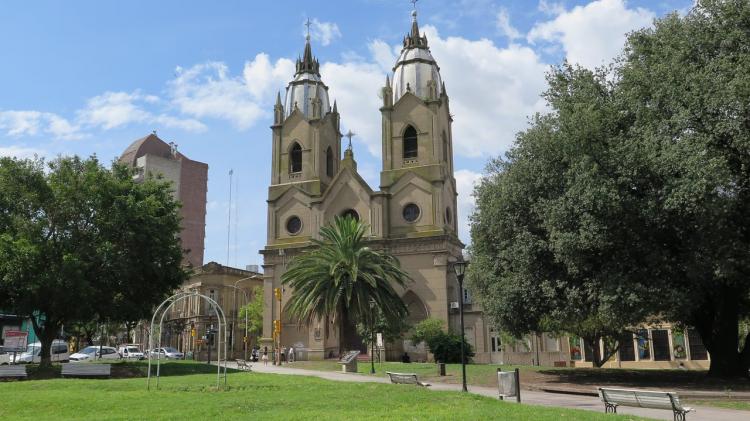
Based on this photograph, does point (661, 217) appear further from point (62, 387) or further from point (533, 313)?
point (62, 387)

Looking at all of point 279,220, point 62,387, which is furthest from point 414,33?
point 62,387

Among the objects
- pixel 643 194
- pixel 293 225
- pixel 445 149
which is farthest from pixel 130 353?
pixel 643 194

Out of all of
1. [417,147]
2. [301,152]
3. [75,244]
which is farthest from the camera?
[301,152]

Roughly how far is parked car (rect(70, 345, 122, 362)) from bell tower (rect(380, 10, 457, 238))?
24.5 metres

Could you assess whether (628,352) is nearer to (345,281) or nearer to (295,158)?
(345,281)

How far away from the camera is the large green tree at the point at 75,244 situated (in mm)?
30438

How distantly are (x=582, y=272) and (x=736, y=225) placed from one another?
5.54 m

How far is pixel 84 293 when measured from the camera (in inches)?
1197

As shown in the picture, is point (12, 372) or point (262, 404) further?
point (12, 372)

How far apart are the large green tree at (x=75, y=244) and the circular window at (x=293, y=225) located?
25473mm

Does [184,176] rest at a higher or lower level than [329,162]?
higher

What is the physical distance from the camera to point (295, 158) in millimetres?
64188

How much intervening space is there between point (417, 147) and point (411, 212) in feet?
20.1

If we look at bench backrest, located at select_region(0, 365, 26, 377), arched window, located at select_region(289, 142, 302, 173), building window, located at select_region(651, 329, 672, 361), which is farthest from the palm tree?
building window, located at select_region(651, 329, 672, 361)
